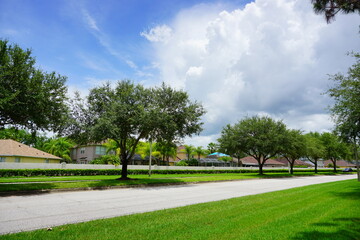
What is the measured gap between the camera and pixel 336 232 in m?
5.94

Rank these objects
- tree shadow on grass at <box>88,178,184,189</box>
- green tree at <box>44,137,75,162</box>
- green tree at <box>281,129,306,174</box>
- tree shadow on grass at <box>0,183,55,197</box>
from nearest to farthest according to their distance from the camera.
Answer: tree shadow on grass at <box>0,183,55,197</box> < tree shadow on grass at <box>88,178,184,189</box> < green tree at <box>281,129,306,174</box> < green tree at <box>44,137,75,162</box>

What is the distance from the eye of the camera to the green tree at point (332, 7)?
29.2 feet

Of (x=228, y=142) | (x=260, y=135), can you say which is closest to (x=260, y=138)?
Answer: (x=260, y=135)

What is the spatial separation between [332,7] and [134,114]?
15959 mm

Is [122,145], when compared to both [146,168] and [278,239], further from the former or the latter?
[278,239]

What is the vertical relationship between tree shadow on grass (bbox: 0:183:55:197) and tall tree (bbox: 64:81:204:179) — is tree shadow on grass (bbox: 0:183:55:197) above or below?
below

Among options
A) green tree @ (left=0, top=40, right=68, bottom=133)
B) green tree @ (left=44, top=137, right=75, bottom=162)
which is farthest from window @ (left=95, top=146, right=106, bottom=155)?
green tree @ (left=0, top=40, right=68, bottom=133)

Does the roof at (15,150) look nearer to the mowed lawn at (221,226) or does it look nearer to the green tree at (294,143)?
the mowed lawn at (221,226)

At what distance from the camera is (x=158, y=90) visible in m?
22.6

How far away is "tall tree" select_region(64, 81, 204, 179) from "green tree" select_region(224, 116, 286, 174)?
61.0 feet

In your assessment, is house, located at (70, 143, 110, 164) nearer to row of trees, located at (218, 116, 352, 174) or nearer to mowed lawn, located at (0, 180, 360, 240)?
row of trees, located at (218, 116, 352, 174)

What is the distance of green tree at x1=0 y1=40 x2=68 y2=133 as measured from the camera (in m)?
13.9

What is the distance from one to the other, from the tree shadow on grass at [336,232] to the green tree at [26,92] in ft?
46.4

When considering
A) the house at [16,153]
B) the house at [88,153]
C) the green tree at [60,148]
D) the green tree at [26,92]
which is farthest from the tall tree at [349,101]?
the green tree at [60,148]
